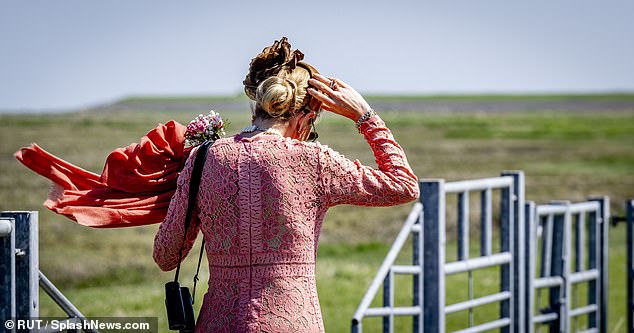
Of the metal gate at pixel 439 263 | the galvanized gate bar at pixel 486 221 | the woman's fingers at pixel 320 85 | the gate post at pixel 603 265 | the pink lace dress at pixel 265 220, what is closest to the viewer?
the pink lace dress at pixel 265 220

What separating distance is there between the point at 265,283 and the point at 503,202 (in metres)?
4.04

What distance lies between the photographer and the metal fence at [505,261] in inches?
237

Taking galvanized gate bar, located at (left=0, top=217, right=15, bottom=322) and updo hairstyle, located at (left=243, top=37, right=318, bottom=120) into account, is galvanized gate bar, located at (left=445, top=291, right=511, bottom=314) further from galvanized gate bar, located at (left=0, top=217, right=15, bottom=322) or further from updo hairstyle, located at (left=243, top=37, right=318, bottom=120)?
galvanized gate bar, located at (left=0, top=217, right=15, bottom=322)

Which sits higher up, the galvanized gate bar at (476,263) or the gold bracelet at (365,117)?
the gold bracelet at (365,117)

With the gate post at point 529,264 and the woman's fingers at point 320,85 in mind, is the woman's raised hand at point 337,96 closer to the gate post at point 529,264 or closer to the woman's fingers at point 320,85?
the woman's fingers at point 320,85

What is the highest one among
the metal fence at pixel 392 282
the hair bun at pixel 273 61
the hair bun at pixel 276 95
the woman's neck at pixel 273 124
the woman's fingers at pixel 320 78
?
the hair bun at pixel 273 61

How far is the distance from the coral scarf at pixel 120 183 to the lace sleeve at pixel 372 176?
2.12 ft

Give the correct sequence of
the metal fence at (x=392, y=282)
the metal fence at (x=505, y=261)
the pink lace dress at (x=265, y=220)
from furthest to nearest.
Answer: the metal fence at (x=505, y=261) → the metal fence at (x=392, y=282) → the pink lace dress at (x=265, y=220)

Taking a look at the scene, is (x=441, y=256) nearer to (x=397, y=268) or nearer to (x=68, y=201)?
(x=397, y=268)

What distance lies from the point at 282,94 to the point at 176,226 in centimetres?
56

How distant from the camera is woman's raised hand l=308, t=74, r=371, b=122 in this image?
3.43 metres

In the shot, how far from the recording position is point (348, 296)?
1265 centimetres

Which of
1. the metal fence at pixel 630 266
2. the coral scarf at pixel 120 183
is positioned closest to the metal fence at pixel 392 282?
the coral scarf at pixel 120 183

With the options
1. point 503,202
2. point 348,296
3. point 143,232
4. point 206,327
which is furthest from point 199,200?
point 143,232
